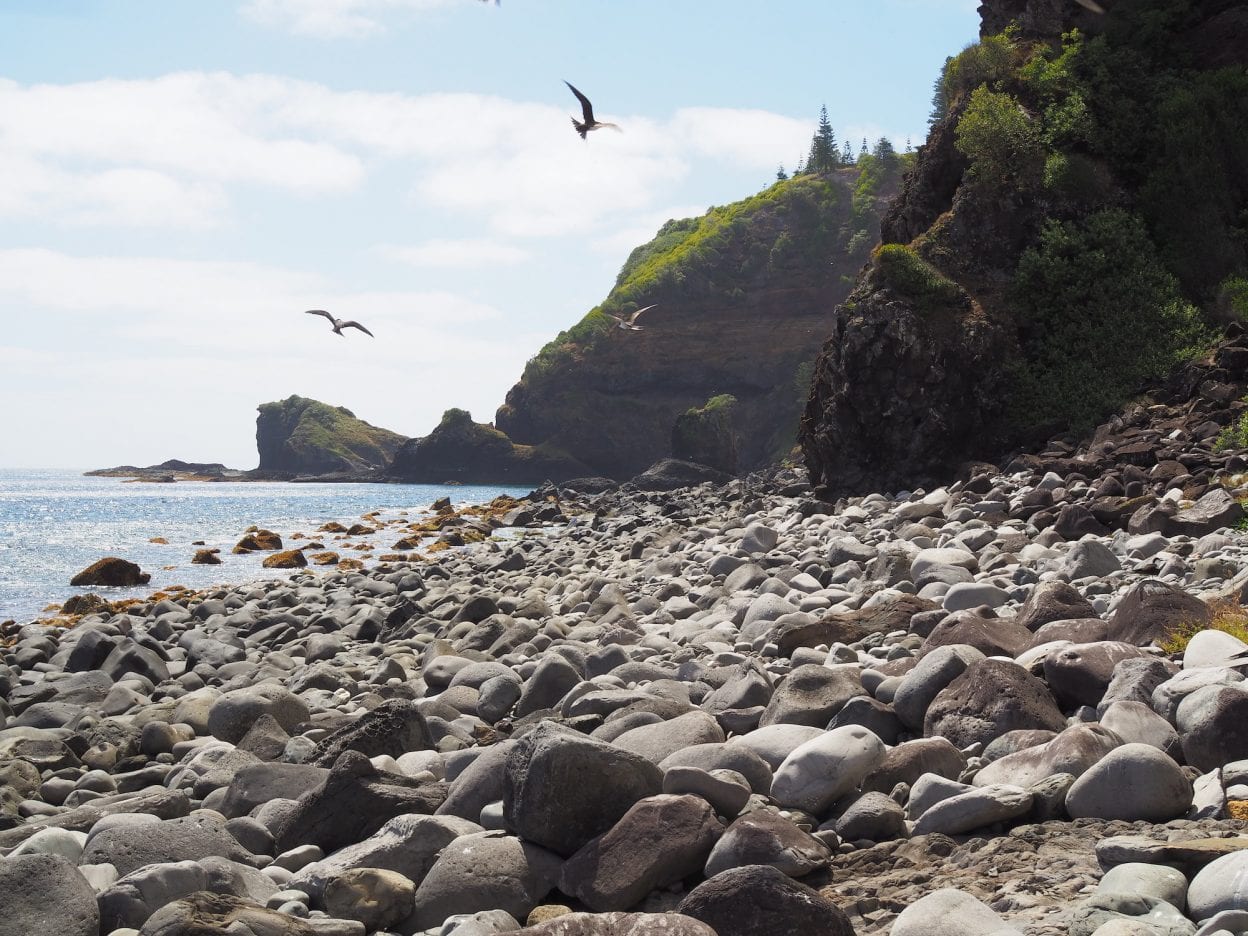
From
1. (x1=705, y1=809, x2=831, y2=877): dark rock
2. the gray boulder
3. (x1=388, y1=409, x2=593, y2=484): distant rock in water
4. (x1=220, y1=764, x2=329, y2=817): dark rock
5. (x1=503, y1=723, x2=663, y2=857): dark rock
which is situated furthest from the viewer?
(x1=388, y1=409, x2=593, y2=484): distant rock in water

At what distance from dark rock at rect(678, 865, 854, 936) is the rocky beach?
0.03 feet

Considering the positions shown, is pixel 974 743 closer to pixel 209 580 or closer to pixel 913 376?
pixel 913 376

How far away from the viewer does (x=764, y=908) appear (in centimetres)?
367

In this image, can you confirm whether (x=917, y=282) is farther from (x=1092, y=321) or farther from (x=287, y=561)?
(x=287, y=561)

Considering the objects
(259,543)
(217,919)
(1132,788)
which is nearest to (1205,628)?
(1132,788)

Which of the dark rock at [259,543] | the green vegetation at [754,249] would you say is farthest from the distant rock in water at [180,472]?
the dark rock at [259,543]

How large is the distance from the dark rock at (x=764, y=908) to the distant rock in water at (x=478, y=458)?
102m

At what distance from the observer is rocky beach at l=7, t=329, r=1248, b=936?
3.89 meters

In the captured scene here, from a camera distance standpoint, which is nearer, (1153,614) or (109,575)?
(1153,614)

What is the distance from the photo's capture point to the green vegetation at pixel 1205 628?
19.0ft

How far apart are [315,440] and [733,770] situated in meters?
141

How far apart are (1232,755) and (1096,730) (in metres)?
0.51

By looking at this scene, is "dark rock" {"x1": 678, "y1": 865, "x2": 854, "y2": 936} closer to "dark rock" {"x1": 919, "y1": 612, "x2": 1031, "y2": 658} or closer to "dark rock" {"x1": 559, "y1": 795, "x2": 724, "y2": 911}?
"dark rock" {"x1": 559, "y1": 795, "x2": 724, "y2": 911}

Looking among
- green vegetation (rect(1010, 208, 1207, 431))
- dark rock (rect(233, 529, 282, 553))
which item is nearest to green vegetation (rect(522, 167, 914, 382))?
dark rock (rect(233, 529, 282, 553))
